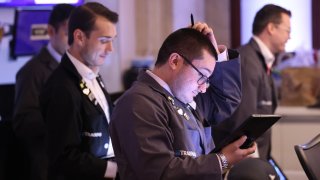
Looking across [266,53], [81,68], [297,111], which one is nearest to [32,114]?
[81,68]

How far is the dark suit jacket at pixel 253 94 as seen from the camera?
119 inches

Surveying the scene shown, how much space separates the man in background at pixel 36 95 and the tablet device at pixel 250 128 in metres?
1.61

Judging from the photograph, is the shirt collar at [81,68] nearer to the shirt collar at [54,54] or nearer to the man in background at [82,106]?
the man in background at [82,106]

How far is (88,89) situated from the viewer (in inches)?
93.8

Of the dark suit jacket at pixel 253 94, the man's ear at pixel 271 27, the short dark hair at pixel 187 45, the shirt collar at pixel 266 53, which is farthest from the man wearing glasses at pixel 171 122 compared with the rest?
the man's ear at pixel 271 27

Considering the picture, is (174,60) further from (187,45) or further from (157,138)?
(157,138)

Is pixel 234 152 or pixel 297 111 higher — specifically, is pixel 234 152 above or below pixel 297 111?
above

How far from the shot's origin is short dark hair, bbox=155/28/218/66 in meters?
1.83

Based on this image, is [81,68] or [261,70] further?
[261,70]

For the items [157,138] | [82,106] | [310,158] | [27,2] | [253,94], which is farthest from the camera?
[27,2]

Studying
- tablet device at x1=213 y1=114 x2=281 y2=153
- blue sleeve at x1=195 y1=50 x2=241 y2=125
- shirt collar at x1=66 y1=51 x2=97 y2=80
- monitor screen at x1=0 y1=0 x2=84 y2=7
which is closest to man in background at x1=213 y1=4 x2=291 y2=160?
blue sleeve at x1=195 y1=50 x2=241 y2=125

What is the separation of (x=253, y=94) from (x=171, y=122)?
134 cm

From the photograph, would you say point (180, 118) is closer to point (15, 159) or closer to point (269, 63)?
point (269, 63)

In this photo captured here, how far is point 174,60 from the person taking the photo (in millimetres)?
1823
